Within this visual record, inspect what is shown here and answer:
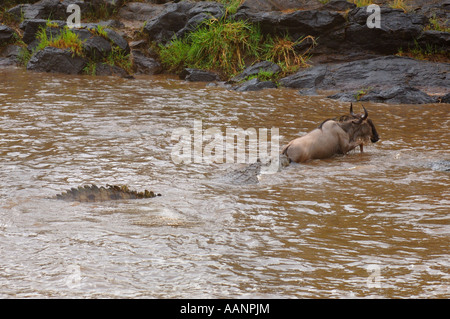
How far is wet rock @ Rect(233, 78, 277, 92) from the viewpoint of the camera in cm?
1414

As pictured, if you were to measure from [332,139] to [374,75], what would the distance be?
21.8ft

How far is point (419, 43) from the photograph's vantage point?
15242 mm

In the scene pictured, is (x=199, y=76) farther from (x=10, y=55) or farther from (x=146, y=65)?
(x=10, y=55)

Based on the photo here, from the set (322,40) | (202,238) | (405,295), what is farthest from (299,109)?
(405,295)

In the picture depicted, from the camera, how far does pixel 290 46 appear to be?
52.2ft

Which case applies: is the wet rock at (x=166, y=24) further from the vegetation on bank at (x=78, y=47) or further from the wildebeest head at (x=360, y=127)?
the wildebeest head at (x=360, y=127)

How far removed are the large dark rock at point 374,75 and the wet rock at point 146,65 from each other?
4281 mm

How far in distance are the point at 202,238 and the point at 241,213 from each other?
78 centimetres

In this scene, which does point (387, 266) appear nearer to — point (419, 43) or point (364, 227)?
point (364, 227)

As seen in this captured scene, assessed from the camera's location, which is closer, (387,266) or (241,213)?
(387,266)

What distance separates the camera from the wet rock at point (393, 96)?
1251cm
